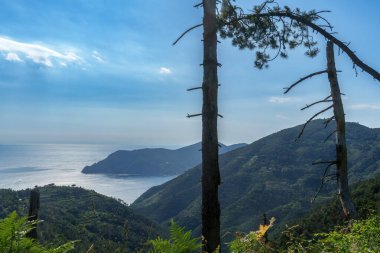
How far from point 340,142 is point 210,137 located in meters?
4.61

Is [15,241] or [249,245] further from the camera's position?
[249,245]

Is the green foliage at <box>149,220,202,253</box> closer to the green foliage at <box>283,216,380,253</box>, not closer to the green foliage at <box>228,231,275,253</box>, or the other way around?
the green foliage at <box>228,231,275,253</box>

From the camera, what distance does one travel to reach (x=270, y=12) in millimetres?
10547

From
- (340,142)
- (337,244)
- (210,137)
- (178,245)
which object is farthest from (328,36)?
(178,245)

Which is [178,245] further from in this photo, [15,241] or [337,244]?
[337,244]

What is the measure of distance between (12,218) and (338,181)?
1030 centimetres

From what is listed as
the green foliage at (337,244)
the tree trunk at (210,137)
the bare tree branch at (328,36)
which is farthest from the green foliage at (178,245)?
the bare tree branch at (328,36)

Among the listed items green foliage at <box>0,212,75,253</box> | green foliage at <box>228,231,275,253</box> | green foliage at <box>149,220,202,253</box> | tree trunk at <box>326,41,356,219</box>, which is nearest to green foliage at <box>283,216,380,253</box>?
green foliage at <box>228,231,275,253</box>

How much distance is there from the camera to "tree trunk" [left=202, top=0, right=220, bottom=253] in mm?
→ 8180

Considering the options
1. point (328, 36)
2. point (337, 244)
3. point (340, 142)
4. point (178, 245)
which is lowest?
point (337, 244)

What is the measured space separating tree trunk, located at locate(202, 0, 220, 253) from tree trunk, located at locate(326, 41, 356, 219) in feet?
13.6

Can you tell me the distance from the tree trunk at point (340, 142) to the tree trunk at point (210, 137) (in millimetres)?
4150

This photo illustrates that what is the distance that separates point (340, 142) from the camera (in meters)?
11.1

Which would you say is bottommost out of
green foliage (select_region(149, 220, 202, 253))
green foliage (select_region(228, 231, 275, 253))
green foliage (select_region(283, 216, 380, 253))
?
green foliage (select_region(283, 216, 380, 253))
